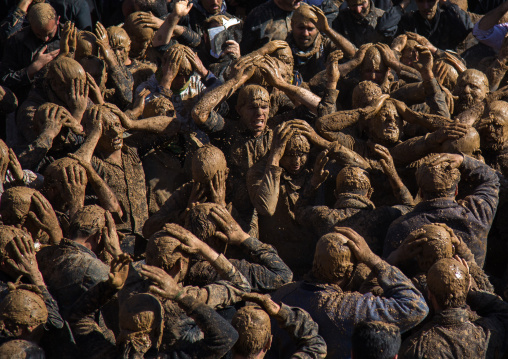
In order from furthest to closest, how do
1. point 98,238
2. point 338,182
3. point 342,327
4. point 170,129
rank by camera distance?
1. point 170,129
2. point 338,182
3. point 98,238
4. point 342,327

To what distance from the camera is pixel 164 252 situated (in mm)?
10281

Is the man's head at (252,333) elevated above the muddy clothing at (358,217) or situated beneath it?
elevated above

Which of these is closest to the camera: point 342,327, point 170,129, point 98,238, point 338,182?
point 342,327

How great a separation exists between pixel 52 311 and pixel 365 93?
5.27 m

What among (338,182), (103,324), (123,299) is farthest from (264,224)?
(123,299)

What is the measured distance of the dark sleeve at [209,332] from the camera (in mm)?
9359

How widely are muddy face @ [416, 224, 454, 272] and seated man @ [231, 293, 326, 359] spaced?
1526 mm

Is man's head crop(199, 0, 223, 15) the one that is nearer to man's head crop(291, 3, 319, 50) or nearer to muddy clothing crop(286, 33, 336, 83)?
muddy clothing crop(286, 33, 336, 83)

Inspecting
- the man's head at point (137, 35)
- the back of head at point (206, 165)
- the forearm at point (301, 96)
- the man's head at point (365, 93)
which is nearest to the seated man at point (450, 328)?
the back of head at point (206, 165)

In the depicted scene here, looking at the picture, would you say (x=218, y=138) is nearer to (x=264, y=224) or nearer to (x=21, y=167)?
(x=264, y=224)

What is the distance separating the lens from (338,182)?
12.7m

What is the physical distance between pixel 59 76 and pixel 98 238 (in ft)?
10.4

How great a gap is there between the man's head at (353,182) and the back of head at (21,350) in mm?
4098

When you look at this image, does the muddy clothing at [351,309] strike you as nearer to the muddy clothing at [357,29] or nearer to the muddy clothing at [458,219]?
the muddy clothing at [458,219]
